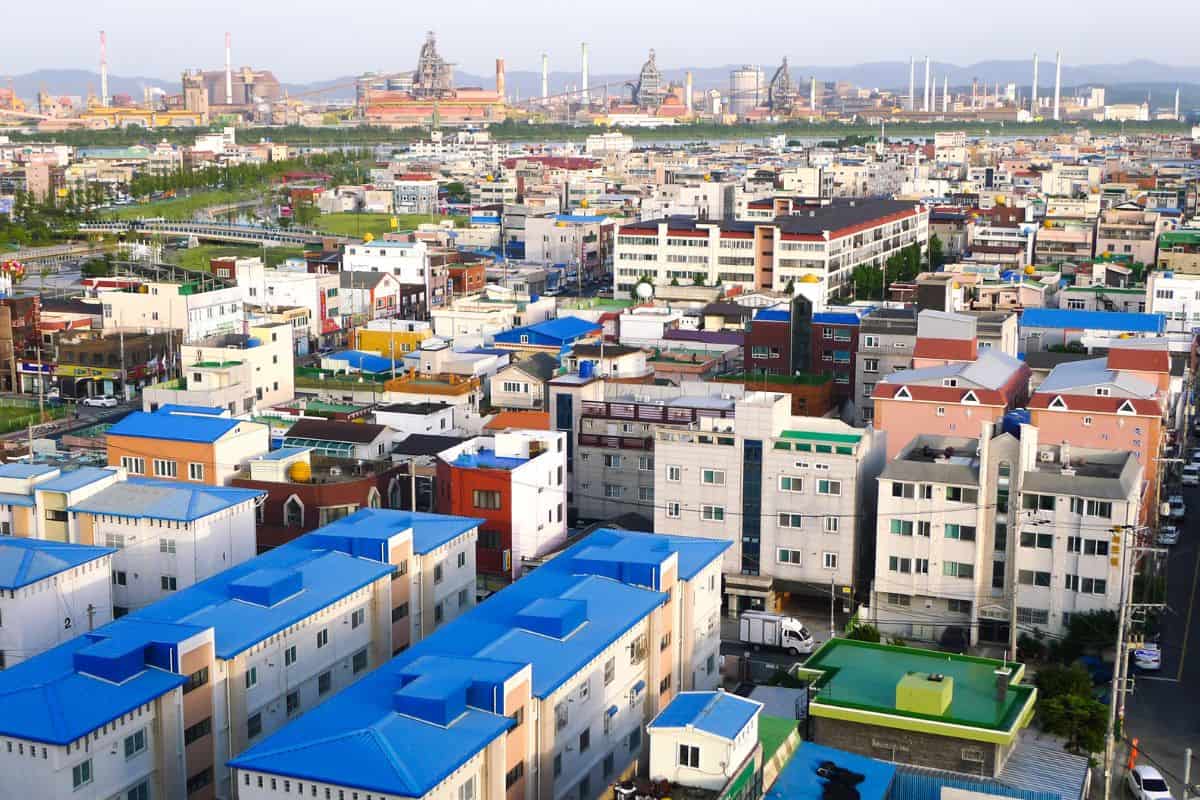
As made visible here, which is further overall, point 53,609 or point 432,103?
point 432,103

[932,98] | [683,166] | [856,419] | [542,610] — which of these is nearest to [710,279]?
[856,419]

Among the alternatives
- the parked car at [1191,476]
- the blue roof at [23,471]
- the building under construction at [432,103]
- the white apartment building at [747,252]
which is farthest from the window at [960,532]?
the building under construction at [432,103]

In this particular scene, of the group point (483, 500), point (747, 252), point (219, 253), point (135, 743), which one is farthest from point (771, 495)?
point (219, 253)

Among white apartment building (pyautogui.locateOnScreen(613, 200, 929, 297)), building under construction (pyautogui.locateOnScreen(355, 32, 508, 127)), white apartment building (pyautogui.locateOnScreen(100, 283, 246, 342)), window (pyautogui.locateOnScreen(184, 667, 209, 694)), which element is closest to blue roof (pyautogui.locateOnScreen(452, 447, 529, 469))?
window (pyautogui.locateOnScreen(184, 667, 209, 694))

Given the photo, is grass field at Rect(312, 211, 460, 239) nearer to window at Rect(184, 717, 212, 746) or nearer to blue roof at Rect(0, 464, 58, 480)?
blue roof at Rect(0, 464, 58, 480)

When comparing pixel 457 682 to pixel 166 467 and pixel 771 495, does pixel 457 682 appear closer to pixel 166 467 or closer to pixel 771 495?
pixel 771 495

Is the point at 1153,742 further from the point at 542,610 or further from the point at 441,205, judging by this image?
the point at 441,205
